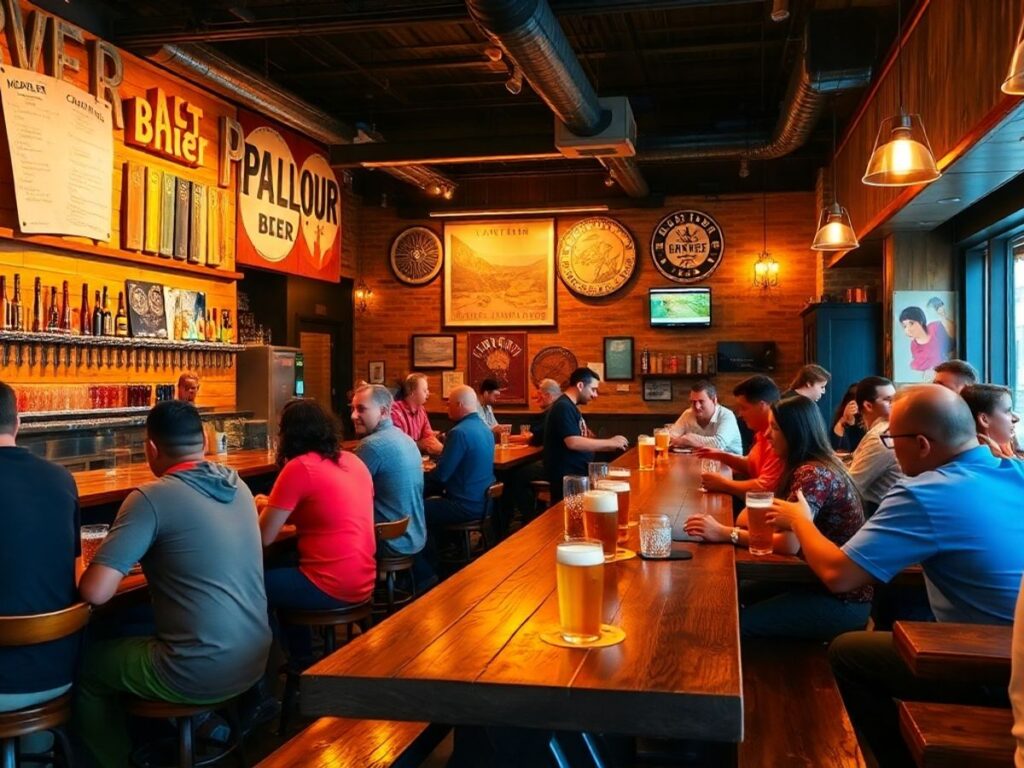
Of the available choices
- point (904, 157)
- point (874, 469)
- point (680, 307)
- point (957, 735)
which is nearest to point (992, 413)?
point (874, 469)

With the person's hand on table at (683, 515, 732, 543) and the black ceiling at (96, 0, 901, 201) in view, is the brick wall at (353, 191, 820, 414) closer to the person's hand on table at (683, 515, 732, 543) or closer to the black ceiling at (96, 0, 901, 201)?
the black ceiling at (96, 0, 901, 201)

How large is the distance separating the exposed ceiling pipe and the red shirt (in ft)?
14.6

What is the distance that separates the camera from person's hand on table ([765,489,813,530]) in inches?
112

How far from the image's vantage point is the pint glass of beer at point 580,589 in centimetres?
177

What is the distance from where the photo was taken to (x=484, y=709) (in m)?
1.64

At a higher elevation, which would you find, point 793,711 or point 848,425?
point 848,425

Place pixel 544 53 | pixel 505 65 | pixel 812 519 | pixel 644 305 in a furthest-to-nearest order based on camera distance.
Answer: pixel 644 305 → pixel 505 65 → pixel 544 53 → pixel 812 519

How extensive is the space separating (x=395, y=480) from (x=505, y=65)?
4361 mm

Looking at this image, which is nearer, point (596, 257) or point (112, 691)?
point (112, 691)

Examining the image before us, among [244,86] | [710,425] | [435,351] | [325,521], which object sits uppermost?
[244,86]

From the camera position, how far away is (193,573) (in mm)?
2814

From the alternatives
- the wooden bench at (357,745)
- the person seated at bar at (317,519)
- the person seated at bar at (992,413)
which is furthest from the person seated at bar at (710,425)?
the wooden bench at (357,745)

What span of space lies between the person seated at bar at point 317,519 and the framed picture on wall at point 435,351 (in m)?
8.47

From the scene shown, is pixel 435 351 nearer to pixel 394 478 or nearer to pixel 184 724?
pixel 394 478
